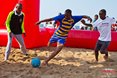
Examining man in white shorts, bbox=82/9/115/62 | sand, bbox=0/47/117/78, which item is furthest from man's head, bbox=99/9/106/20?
sand, bbox=0/47/117/78

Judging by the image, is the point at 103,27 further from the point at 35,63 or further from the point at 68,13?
the point at 35,63

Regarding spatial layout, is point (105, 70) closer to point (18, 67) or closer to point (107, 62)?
point (107, 62)

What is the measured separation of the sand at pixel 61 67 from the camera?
781 centimetres

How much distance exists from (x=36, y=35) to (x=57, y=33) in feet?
13.3

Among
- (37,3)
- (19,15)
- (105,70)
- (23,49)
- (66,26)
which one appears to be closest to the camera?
(105,70)

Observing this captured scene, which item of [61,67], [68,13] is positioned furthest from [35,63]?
[68,13]

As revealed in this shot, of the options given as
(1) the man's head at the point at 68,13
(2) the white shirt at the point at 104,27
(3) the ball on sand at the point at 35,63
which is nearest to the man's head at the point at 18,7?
(1) the man's head at the point at 68,13

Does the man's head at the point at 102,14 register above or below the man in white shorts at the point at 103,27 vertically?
above

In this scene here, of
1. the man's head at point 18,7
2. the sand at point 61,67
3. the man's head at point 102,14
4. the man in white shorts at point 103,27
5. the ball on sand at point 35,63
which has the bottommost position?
the sand at point 61,67

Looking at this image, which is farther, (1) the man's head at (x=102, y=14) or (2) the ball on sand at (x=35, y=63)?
(1) the man's head at (x=102, y=14)

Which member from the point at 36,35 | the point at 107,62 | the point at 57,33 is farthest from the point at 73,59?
the point at 36,35

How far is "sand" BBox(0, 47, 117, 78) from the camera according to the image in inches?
307

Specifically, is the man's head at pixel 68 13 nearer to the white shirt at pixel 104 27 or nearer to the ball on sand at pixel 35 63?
the white shirt at pixel 104 27

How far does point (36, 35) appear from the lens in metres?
13.1
